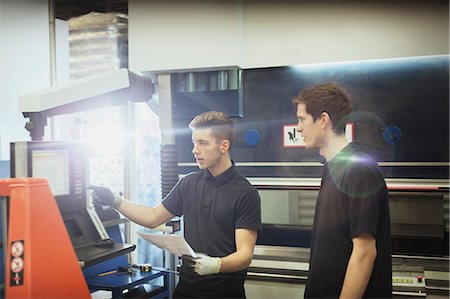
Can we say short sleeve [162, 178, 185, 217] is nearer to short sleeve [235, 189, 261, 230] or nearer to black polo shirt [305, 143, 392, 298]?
short sleeve [235, 189, 261, 230]

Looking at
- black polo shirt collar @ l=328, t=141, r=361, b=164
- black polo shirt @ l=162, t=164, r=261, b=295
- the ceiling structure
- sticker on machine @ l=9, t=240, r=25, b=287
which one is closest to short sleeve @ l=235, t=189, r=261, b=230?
black polo shirt @ l=162, t=164, r=261, b=295

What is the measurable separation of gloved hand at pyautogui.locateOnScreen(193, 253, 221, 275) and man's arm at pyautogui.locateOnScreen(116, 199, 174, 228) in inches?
17.1

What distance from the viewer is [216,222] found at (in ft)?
7.39

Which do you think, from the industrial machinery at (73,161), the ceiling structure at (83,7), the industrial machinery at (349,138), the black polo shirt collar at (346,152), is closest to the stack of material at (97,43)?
the ceiling structure at (83,7)

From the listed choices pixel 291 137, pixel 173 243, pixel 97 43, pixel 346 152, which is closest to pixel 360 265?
pixel 346 152

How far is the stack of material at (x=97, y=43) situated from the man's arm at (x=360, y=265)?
2210mm

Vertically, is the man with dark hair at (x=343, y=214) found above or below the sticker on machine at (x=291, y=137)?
below

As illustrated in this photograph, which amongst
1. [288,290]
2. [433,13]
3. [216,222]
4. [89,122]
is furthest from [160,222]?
[433,13]

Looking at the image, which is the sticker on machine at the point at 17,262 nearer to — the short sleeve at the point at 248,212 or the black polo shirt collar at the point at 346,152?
the short sleeve at the point at 248,212

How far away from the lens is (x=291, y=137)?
9.76 ft

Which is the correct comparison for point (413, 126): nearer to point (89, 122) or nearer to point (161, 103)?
point (161, 103)

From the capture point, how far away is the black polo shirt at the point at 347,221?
1.89 metres

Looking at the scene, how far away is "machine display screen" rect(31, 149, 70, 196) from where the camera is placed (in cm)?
191

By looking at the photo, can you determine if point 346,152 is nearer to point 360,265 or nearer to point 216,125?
point 360,265
